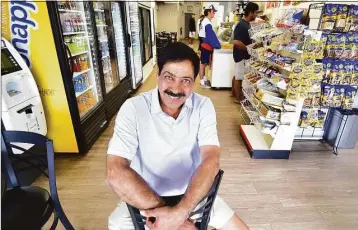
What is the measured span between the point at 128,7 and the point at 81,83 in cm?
208

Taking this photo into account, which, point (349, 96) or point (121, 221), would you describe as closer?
point (121, 221)

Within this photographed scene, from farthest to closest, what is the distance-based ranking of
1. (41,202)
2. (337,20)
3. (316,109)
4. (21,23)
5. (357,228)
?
(316,109) → (337,20) → (21,23) → (357,228) → (41,202)

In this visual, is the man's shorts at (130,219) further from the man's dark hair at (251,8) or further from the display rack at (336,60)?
the man's dark hair at (251,8)

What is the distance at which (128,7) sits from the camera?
4.05 metres

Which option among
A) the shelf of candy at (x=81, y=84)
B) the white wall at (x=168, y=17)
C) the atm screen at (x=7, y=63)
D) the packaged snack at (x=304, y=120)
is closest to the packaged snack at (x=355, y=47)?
the packaged snack at (x=304, y=120)

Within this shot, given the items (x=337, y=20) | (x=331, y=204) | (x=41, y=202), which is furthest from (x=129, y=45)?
(x=331, y=204)

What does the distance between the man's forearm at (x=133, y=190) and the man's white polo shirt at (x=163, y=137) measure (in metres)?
0.14

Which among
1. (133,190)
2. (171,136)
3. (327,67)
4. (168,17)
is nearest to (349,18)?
(327,67)

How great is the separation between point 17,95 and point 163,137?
1409mm

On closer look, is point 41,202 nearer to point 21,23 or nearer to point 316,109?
point 21,23

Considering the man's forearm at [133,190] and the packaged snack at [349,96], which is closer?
the man's forearm at [133,190]

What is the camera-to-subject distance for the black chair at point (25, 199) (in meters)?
1.05

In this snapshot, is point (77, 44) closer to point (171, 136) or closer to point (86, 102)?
point (86, 102)

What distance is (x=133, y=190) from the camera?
2.69 ft
